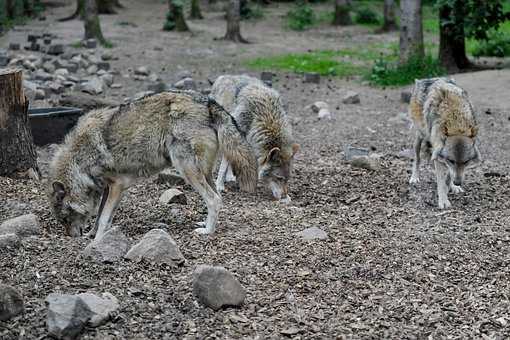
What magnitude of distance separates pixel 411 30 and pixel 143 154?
12549 mm

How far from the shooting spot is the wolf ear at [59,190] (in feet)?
25.1

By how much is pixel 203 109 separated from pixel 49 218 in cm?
203

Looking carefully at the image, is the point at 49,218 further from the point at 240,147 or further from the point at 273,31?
the point at 273,31

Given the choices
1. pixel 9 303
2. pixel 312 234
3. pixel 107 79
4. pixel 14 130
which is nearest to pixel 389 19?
pixel 107 79

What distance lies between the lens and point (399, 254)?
7125 millimetres

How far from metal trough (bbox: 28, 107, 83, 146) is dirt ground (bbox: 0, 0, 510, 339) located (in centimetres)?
37

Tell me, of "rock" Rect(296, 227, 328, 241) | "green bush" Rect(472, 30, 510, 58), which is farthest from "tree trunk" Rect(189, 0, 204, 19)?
"rock" Rect(296, 227, 328, 241)

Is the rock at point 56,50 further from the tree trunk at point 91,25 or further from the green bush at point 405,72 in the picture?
the green bush at point 405,72

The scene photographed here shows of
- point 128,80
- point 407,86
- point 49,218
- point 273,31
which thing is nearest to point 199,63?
point 128,80

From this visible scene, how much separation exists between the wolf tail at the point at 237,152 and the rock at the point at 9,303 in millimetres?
2839

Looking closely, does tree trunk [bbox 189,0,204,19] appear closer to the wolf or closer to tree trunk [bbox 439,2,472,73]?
tree trunk [bbox 439,2,472,73]

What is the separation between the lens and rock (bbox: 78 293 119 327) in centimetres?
534

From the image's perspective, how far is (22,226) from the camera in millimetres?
7379

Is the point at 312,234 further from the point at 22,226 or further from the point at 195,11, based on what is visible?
the point at 195,11
